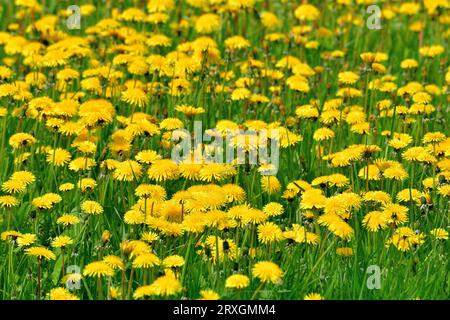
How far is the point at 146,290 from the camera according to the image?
10.5 feet

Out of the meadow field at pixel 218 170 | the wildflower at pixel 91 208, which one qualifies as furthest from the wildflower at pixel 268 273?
the wildflower at pixel 91 208

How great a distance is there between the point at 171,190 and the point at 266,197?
1.52ft

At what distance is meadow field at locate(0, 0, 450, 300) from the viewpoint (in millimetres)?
3629

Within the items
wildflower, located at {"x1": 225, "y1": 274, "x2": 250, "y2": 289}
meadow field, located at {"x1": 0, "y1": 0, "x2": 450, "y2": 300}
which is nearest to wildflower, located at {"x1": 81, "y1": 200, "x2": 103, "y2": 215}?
meadow field, located at {"x1": 0, "y1": 0, "x2": 450, "y2": 300}

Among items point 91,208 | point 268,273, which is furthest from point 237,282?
point 91,208

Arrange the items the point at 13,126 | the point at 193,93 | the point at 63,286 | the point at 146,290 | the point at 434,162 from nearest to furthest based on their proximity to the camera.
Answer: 1. the point at 146,290
2. the point at 63,286
3. the point at 434,162
4. the point at 13,126
5. the point at 193,93

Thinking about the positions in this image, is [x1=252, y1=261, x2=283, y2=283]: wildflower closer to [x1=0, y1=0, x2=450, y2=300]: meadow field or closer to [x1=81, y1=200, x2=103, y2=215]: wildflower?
[x1=0, y1=0, x2=450, y2=300]: meadow field

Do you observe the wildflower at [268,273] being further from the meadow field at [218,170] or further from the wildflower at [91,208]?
the wildflower at [91,208]

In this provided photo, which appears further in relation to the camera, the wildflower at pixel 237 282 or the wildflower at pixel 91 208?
the wildflower at pixel 91 208

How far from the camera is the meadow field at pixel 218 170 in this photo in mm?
3629

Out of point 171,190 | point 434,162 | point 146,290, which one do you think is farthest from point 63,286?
point 434,162

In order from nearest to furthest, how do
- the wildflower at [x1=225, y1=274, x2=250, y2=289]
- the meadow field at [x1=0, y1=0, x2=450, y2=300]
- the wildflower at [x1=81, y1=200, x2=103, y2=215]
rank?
the wildflower at [x1=225, y1=274, x2=250, y2=289]
the meadow field at [x1=0, y1=0, x2=450, y2=300]
the wildflower at [x1=81, y1=200, x2=103, y2=215]

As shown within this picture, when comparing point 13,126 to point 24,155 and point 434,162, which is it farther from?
point 434,162

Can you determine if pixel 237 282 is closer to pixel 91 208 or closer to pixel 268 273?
pixel 268 273
